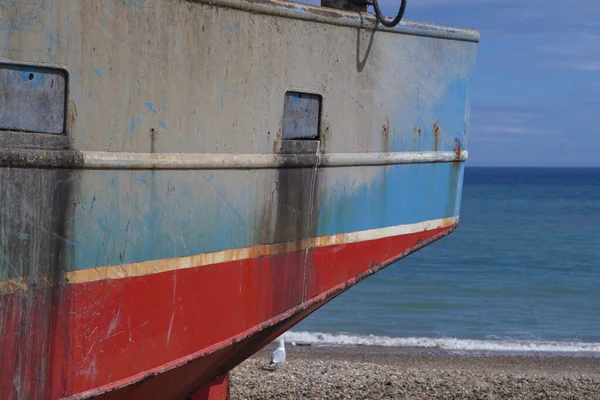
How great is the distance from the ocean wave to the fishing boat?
9.60m

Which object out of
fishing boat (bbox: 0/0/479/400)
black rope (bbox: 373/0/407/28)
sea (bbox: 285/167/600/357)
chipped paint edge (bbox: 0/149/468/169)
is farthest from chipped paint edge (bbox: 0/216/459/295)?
sea (bbox: 285/167/600/357)

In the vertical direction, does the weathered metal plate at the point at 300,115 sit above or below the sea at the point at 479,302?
above

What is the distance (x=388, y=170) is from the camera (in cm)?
525

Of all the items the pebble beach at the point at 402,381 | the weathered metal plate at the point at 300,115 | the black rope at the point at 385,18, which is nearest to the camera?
the weathered metal plate at the point at 300,115

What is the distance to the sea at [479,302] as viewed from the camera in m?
15.4

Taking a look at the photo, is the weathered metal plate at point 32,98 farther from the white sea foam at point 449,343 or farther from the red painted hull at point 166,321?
the white sea foam at point 449,343

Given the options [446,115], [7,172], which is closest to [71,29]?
[7,172]

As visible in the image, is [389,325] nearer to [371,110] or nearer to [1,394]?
[371,110]

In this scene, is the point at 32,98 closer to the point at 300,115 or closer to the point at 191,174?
the point at 191,174

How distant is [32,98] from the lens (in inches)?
138

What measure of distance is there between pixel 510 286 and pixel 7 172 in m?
20.6

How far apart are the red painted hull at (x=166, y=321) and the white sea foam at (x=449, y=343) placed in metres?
9.92

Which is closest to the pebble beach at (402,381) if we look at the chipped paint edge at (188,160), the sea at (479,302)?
the sea at (479,302)

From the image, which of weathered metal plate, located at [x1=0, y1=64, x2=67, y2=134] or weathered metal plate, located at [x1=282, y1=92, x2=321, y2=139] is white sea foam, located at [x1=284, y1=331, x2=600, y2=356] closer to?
weathered metal plate, located at [x1=282, y1=92, x2=321, y2=139]
